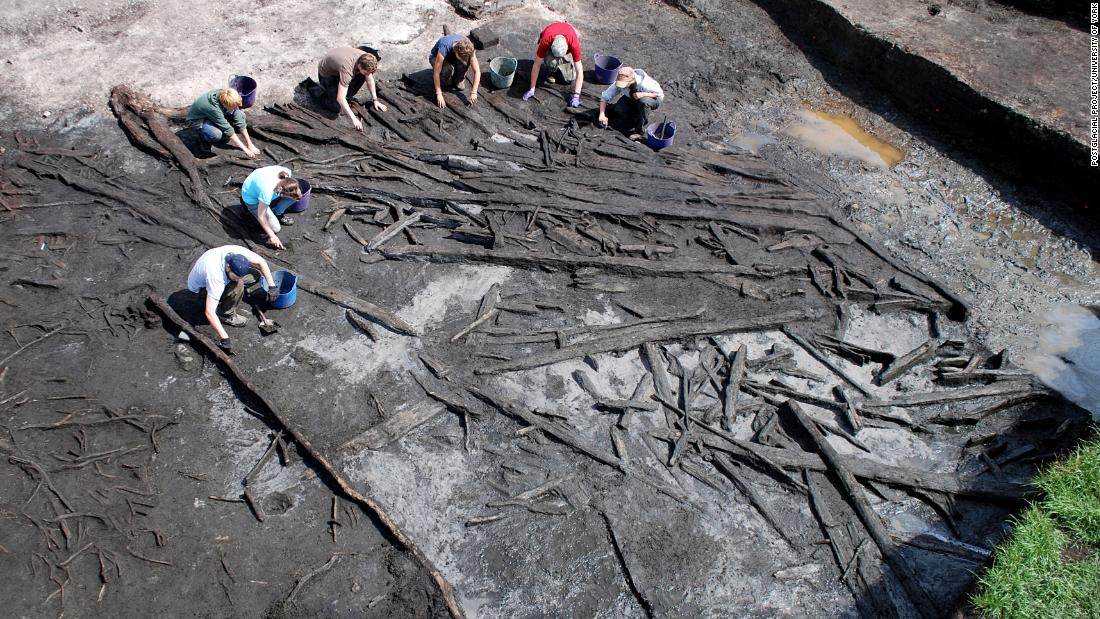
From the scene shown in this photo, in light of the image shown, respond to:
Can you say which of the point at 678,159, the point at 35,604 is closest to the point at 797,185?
the point at 678,159

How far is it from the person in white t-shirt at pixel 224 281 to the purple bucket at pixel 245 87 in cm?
366

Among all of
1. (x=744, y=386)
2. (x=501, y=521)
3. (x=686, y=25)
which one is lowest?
(x=501, y=521)

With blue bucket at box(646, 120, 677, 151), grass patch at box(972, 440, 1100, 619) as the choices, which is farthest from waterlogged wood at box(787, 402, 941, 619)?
blue bucket at box(646, 120, 677, 151)

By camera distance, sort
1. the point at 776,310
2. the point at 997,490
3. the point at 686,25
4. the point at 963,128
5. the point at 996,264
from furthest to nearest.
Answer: the point at 686,25 → the point at 963,128 → the point at 996,264 → the point at 776,310 → the point at 997,490

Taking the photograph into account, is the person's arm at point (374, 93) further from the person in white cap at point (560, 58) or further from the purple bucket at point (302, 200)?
the person in white cap at point (560, 58)

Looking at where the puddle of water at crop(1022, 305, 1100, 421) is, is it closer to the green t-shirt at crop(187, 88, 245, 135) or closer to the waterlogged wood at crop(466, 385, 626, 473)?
the waterlogged wood at crop(466, 385, 626, 473)

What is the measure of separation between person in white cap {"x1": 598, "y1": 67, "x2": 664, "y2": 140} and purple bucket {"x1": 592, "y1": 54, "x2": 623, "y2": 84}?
101cm

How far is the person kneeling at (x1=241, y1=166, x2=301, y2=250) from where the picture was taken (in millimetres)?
8586

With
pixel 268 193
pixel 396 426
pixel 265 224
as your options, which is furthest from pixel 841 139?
pixel 265 224

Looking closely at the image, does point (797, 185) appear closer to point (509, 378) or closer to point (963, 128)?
point (963, 128)

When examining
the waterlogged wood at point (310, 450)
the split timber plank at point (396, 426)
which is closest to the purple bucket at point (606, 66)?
the split timber plank at point (396, 426)

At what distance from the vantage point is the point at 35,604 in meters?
5.84

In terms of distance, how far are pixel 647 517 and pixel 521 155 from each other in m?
6.16

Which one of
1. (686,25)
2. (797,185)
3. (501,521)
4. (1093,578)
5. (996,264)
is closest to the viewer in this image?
(1093,578)
